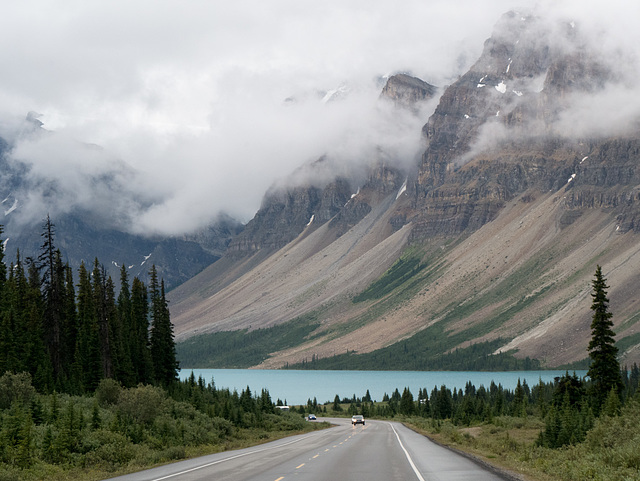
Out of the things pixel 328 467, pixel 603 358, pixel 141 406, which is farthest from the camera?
pixel 603 358

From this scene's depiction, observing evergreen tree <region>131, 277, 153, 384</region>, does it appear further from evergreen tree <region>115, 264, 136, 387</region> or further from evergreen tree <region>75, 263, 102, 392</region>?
evergreen tree <region>75, 263, 102, 392</region>

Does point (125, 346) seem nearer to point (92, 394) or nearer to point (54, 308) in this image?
point (54, 308)

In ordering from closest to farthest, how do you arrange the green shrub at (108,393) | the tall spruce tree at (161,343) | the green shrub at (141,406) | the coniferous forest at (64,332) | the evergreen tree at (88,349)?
the green shrub at (141,406) < the green shrub at (108,393) < the coniferous forest at (64,332) < the evergreen tree at (88,349) < the tall spruce tree at (161,343)

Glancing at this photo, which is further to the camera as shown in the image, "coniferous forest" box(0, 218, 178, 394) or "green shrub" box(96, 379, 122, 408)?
"coniferous forest" box(0, 218, 178, 394)

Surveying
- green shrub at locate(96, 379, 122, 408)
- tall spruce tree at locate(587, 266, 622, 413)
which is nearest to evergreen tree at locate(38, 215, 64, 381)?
green shrub at locate(96, 379, 122, 408)

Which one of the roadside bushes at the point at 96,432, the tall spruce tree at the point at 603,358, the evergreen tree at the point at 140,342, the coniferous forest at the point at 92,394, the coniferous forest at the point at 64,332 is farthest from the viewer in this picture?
the evergreen tree at the point at 140,342

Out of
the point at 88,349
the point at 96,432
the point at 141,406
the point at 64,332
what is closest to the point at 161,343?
the point at 64,332

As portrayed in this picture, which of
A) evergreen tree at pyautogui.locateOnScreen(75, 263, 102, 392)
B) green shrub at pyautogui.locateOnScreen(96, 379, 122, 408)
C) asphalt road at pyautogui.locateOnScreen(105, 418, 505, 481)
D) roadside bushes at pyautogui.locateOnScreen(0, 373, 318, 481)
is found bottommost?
asphalt road at pyautogui.locateOnScreen(105, 418, 505, 481)

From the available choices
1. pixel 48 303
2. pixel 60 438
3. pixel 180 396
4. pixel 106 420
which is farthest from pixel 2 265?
pixel 60 438

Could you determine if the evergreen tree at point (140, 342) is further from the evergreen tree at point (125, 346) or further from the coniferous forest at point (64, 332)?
the evergreen tree at point (125, 346)

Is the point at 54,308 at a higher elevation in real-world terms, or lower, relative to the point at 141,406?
higher

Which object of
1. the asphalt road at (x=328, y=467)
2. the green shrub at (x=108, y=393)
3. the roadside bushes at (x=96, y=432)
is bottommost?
the asphalt road at (x=328, y=467)

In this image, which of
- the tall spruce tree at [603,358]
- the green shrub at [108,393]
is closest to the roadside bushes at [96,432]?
the green shrub at [108,393]

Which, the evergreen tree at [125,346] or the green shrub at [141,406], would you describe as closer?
the green shrub at [141,406]
